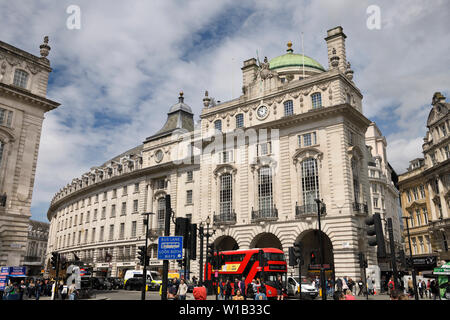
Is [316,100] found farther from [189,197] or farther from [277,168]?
[189,197]

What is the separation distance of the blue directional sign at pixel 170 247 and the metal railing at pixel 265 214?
27.5 m

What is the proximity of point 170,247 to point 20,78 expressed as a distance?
3084 cm

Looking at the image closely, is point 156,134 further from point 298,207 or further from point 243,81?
point 298,207

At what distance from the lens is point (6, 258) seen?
32500 mm

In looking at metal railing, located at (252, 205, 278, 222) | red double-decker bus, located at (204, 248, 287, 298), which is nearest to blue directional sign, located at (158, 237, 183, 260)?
red double-decker bus, located at (204, 248, 287, 298)

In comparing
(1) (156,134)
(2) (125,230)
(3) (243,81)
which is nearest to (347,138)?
(3) (243,81)

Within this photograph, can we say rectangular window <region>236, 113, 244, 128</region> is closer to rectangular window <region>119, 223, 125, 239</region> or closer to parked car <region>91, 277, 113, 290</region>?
parked car <region>91, 277, 113, 290</region>

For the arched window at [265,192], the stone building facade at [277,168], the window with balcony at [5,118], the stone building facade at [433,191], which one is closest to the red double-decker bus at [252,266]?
the stone building facade at [277,168]

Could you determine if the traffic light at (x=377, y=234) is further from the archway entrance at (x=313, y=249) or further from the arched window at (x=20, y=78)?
the arched window at (x=20, y=78)

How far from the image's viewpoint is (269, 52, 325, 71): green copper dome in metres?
54.1

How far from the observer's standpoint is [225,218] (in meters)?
45.1

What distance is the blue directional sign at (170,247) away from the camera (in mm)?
14414

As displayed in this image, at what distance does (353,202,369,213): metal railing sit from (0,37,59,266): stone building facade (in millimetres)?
30762

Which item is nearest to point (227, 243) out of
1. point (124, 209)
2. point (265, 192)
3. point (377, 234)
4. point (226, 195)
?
point (226, 195)
